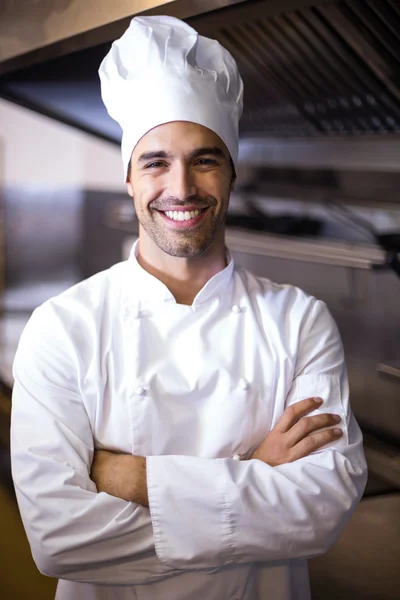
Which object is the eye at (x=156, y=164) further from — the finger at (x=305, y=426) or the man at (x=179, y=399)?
the finger at (x=305, y=426)

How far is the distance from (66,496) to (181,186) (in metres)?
0.45

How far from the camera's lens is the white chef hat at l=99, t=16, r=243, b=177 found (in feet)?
3.30

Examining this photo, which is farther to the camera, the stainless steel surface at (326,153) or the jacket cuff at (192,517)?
the stainless steel surface at (326,153)

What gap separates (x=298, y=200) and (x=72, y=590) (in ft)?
3.90

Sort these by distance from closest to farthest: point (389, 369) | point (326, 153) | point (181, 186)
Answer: point (181, 186) < point (389, 369) < point (326, 153)

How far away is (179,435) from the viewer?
1012 millimetres

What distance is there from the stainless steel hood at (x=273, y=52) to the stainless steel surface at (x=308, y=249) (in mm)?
254

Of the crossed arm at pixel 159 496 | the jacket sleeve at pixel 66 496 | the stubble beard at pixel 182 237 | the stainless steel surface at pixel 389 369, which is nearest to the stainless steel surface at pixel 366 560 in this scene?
the stainless steel surface at pixel 389 369

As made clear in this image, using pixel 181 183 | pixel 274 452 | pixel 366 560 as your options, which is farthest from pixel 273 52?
pixel 366 560

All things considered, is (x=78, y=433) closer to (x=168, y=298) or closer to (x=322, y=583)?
(x=168, y=298)

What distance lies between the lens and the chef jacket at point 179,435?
886mm

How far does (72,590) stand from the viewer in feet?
3.42

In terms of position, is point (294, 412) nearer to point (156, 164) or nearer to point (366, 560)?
point (156, 164)

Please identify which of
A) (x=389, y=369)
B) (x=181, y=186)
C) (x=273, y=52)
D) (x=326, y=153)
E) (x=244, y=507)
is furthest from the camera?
(x=326, y=153)
